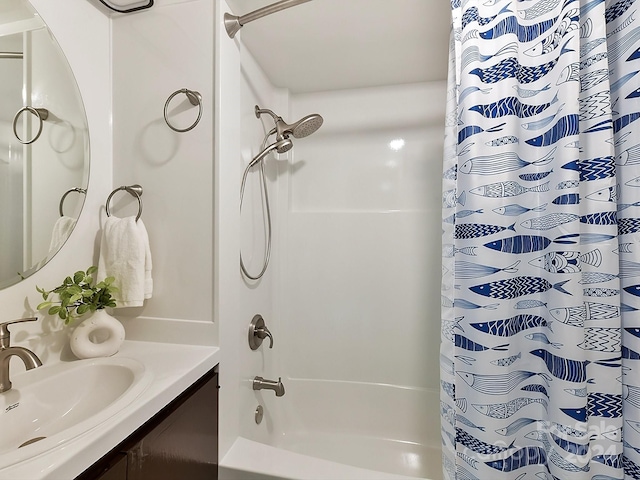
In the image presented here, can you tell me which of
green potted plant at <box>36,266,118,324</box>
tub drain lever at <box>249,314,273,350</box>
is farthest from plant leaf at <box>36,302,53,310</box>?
tub drain lever at <box>249,314,273,350</box>

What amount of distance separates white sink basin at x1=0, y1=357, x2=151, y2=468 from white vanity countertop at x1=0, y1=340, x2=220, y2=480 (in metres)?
0.02

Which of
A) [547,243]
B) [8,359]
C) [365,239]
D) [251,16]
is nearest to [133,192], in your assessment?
[8,359]

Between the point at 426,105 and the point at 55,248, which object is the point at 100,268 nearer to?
the point at 55,248

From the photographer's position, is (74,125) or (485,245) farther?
(74,125)

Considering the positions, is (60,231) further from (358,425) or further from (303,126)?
(358,425)

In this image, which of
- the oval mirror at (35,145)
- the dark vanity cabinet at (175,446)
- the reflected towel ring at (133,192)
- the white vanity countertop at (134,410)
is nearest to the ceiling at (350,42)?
the oval mirror at (35,145)

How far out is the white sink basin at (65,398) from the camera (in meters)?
0.73

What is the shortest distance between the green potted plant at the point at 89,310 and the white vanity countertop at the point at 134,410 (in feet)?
0.20

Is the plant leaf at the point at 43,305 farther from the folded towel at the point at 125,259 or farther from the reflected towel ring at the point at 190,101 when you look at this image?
the reflected towel ring at the point at 190,101

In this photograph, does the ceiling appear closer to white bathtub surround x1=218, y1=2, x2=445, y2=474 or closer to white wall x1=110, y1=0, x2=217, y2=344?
white bathtub surround x1=218, y1=2, x2=445, y2=474

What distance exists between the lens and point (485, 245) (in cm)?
98

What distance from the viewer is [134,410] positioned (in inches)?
28.7

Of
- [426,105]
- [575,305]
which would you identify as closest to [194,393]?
[575,305]

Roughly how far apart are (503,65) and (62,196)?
1.36 metres
